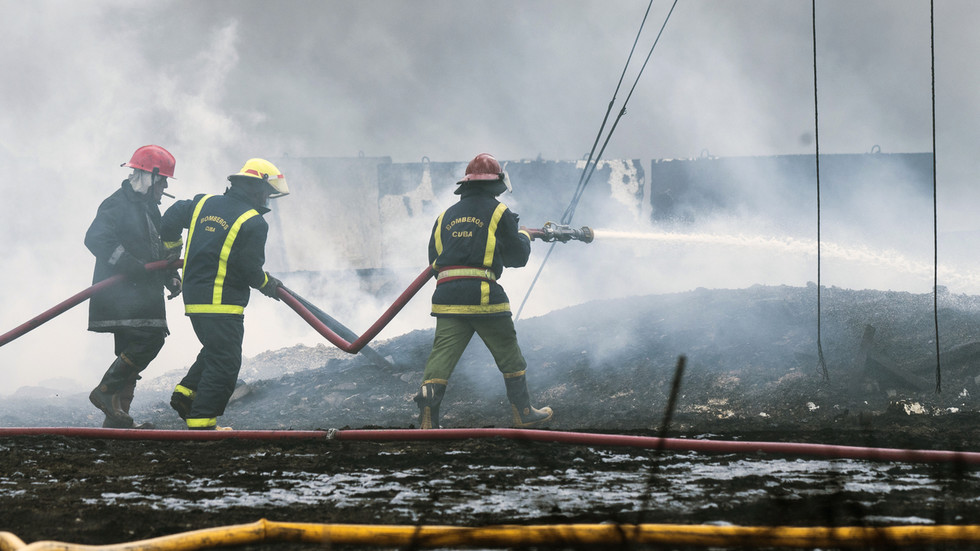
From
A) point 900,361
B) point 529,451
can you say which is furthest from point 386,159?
point 529,451

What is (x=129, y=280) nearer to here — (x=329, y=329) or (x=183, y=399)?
(x=183, y=399)

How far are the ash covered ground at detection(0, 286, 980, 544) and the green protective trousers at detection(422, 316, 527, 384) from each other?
739mm

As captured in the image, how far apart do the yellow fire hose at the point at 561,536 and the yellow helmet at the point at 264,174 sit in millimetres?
3192

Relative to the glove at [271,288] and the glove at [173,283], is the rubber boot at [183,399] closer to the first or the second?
the glove at [271,288]

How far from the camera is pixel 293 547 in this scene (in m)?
2.25

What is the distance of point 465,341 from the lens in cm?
504

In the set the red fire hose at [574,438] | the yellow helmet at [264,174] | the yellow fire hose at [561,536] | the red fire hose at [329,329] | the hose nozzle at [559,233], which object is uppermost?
the yellow helmet at [264,174]

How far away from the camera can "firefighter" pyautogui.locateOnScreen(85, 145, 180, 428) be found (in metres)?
5.54

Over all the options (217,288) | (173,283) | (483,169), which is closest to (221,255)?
(217,288)

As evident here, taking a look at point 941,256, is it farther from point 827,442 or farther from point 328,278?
point 827,442

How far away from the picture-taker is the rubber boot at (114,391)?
5559mm

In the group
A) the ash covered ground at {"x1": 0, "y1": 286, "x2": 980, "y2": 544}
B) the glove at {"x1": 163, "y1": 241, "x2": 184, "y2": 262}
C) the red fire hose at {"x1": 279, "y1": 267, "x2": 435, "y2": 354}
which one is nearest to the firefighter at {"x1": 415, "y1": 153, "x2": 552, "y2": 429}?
the red fire hose at {"x1": 279, "y1": 267, "x2": 435, "y2": 354}

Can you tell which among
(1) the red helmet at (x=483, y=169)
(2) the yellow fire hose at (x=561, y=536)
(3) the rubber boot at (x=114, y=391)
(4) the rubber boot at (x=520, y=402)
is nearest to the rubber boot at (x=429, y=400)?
(4) the rubber boot at (x=520, y=402)

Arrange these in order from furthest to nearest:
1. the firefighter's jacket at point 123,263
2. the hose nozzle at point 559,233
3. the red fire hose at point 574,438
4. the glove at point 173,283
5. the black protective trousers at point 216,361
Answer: the hose nozzle at point 559,233 → the glove at point 173,283 → the firefighter's jacket at point 123,263 → the black protective trousers at point 216,361 → the red fire hose at point 574,438
